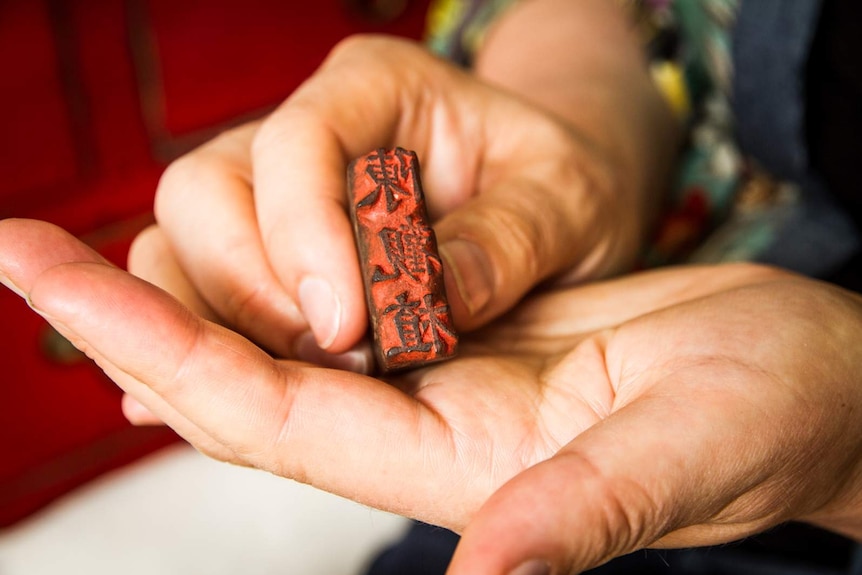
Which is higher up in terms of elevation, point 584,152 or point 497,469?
point 584,152

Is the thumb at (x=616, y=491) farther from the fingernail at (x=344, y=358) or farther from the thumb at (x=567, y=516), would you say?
the fingernail at (x=344, y=358)

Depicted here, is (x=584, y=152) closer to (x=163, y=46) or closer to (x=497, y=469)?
(x=497, y=469)

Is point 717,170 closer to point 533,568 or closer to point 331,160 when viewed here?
point 331,160

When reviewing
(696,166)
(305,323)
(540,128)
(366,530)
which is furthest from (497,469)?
(366,530)

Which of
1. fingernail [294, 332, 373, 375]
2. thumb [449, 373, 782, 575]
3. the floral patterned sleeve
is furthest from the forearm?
thumb [449, 373, 782, 575]

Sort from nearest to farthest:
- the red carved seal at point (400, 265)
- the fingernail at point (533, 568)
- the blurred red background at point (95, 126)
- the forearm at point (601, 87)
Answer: the fingernail at point (533, 568)
the red carved seal at point (400, 265)
the forearm at point (601, 87)
the blurred red background at point (95, 126)

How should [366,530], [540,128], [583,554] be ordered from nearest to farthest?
[583,554] < [540,128] < [366,530]

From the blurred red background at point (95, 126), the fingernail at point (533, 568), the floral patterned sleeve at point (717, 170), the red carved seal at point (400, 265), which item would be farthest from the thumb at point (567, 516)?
the blurred red background at point (95, 126)
